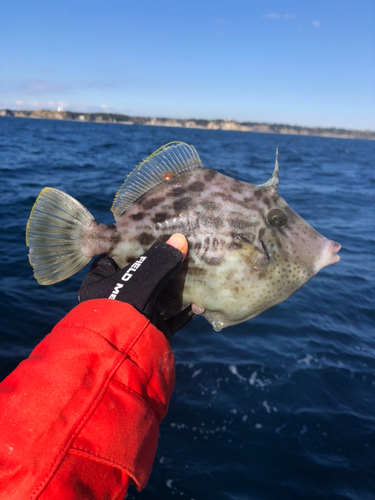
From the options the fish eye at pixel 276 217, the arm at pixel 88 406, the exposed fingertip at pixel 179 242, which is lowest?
the arm at pixel 88 406

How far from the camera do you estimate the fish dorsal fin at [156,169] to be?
2646 mm

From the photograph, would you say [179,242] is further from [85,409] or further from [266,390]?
[266,390]

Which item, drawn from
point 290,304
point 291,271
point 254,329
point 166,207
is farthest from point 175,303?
point 290,304

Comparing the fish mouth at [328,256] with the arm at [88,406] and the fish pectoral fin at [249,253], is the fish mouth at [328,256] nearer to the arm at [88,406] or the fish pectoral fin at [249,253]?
the fish pectoral fin at [249,253]

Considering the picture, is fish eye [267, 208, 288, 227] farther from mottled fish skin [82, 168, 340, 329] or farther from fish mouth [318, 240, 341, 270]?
fish mouth [318, 240, 341, 270]

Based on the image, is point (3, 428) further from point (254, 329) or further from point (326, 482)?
point (254, 329)

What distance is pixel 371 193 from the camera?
19609 millimetres

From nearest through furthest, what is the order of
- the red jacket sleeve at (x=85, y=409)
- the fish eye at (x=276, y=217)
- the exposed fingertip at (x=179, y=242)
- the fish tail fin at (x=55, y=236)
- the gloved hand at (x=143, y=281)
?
the red jacket sleeve at (x=85, y=409), the gloved hand at (x=143, y=281), the exposed fingertip at (x=179, y=242), the fish tail fin at (x=55, y=236), the fish eye at (x=276, y=217)

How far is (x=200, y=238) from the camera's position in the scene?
241cm

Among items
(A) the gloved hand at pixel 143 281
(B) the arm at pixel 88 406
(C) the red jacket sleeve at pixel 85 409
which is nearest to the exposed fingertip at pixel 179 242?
(A) the gloved hand at pixel 143 281

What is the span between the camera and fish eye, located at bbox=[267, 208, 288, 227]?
2.57m

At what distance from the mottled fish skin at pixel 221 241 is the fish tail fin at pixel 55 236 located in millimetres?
102

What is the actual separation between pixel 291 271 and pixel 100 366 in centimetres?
166

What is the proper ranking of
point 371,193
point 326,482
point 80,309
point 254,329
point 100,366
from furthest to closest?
point 371,193 → point 254,329 → point 326,482 → point 80,309 → point 100,366
